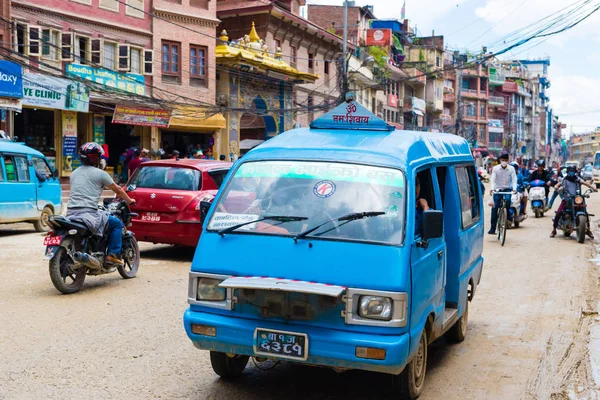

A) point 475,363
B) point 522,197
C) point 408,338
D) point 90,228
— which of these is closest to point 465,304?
point 475,363

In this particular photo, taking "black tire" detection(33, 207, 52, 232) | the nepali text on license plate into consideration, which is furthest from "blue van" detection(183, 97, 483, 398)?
"black tire" detection(33, 207, 52, 232)

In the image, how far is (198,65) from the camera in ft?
106

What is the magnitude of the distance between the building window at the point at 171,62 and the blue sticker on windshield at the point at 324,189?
26383 millimetres

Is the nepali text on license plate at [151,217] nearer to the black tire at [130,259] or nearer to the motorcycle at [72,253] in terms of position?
the black tire at [130,259]

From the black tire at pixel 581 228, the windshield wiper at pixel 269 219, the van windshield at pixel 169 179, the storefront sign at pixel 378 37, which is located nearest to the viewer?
the windshield wiper at pixel 269 219

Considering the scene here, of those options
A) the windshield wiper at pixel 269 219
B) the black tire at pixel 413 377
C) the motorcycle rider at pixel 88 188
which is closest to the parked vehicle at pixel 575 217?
the motorcycle rider at pixel 88 188

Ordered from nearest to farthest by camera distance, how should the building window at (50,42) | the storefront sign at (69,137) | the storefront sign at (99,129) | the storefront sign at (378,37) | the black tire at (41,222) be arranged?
1. the black tire at (41,222)
2. the building window at (50,42)
3. the storefront sign at (69,137)
4. the storefront sign at (99,129)
5. the storefront sign at (378,37)

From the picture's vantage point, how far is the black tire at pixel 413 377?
487 centimetres

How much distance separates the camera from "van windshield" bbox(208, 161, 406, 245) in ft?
16.1

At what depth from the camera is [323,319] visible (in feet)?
14.8

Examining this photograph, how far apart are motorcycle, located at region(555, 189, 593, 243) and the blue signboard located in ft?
54.4

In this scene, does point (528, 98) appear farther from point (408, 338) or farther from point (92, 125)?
point (408, 338)

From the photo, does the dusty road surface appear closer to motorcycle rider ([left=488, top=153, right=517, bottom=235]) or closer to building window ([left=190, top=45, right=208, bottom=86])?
motorcycle rider ([left=488, top=153, right=517, bottom=235])

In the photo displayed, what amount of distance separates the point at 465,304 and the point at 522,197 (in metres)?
13.2
